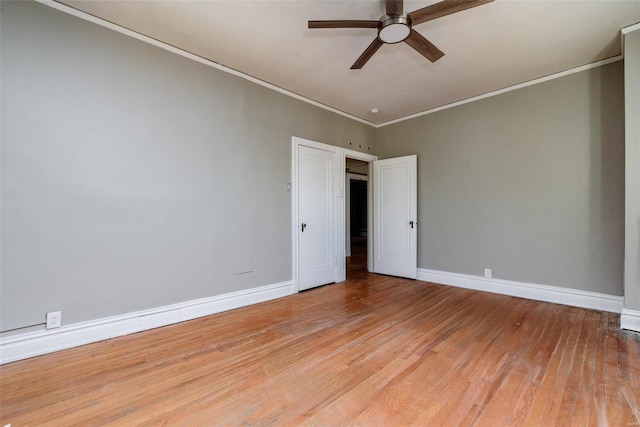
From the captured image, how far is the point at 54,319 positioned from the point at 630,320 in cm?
511

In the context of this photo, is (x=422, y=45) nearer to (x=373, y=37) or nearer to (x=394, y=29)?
(x=394, y=29)

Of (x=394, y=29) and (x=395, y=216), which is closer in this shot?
(x=394, y=29)

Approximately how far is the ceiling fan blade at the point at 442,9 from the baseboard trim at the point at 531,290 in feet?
11.1

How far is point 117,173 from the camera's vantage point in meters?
2.59

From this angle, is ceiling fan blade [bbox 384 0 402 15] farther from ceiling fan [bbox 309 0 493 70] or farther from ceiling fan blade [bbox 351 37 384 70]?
ceiling fan blade [bbox 351 37 384 70]

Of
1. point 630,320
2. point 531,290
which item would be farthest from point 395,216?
point 630,320

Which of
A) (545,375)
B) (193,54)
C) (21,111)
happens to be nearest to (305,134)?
(193,54)

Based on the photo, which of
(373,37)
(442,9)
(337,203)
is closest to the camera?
(442,9)

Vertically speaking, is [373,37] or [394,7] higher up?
[373,37]

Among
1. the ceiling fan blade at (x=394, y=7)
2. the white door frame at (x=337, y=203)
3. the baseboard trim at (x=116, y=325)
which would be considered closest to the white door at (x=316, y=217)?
the white door frame at (x=337, y=203)

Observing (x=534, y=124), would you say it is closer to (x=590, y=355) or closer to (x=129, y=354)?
(x=590, y=355)

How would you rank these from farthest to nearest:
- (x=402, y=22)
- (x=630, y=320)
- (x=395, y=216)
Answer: (x=395, y=216) < (x=630, y=320) < (x=402, y=22)

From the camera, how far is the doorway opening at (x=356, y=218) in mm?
5992

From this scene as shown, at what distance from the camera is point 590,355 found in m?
2.21
